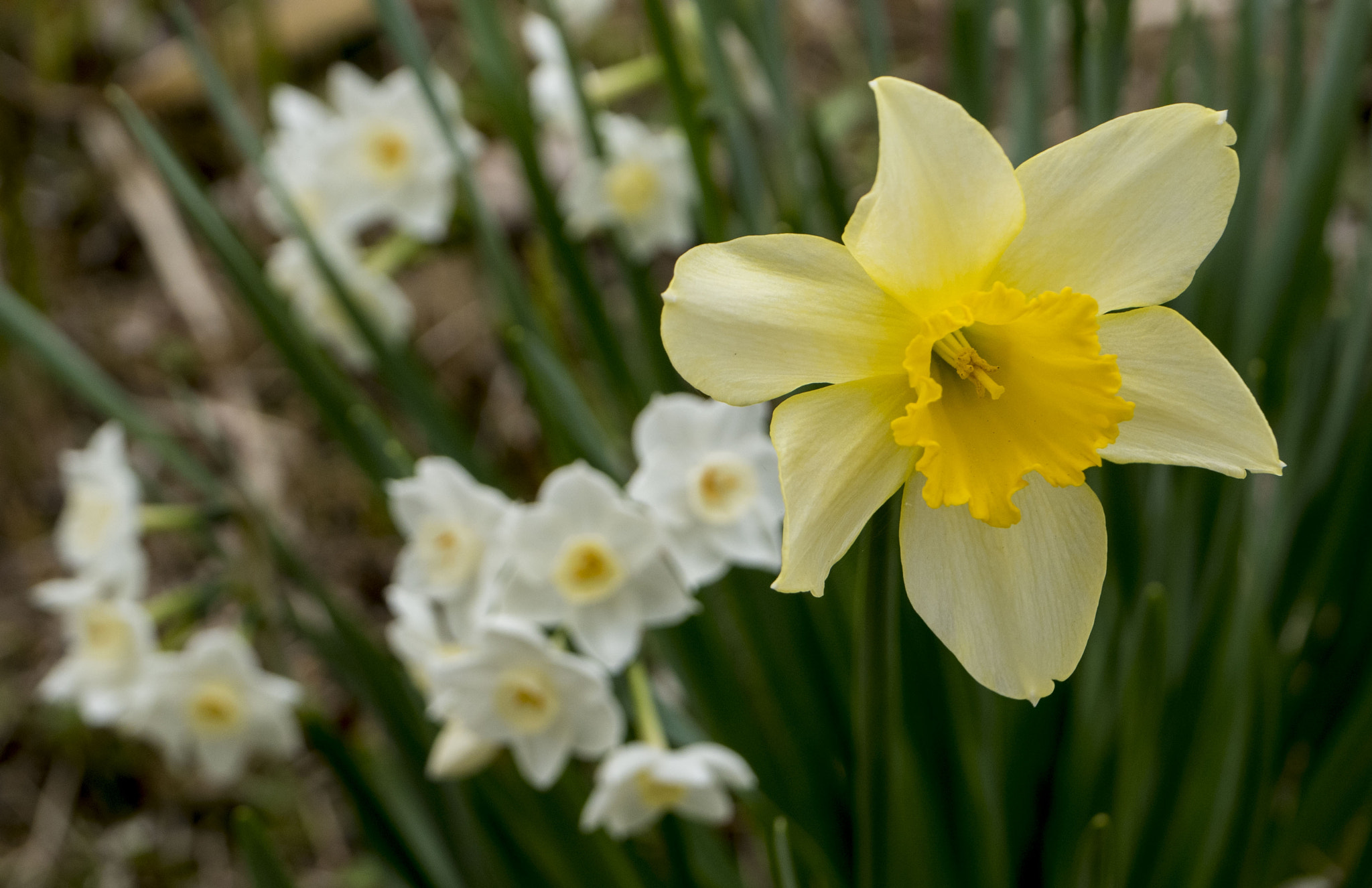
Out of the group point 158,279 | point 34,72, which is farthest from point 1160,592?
point 34,72

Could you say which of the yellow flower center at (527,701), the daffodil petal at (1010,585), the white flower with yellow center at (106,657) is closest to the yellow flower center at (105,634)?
the white flower with yellow center at (106,657)

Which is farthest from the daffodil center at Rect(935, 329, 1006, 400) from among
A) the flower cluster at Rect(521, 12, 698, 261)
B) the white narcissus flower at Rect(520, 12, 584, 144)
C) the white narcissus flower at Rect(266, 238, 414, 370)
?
the white narcissus flower at Rect(266, 238, 414, 370)

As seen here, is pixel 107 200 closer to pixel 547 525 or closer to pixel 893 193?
pixel 547 525

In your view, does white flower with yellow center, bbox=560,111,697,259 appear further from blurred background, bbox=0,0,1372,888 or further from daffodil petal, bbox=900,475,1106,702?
daffodil petal, bbox=900,475,1106,702

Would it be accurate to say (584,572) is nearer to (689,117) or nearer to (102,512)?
(689,117)

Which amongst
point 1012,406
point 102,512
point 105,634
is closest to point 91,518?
point 102,512

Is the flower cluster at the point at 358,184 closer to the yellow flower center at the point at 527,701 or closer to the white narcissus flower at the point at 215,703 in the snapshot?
the white narcissus flower at the point at 215,703
